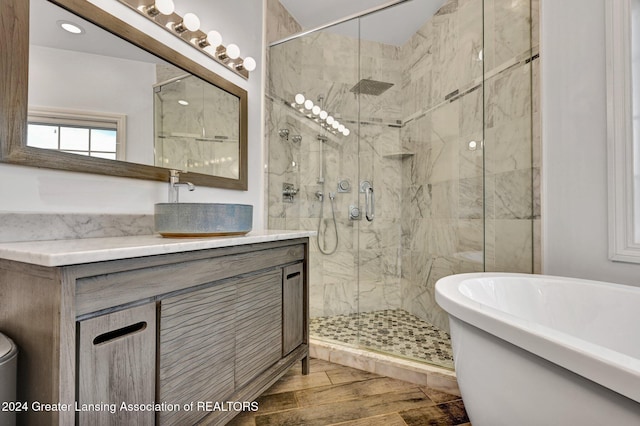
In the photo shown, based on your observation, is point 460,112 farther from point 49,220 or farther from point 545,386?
point 49,220

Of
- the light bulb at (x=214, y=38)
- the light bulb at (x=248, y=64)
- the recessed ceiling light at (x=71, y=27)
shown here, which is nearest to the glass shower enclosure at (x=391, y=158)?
the light bulb at (x=248, y=64)

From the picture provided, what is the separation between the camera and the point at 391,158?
2.73 m

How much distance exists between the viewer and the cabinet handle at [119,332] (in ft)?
2.51

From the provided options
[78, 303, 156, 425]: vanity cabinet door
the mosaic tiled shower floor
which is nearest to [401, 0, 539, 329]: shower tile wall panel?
the mosaic tiled shower floor

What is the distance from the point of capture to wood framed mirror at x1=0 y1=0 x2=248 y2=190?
95cm

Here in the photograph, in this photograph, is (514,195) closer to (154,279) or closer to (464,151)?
(464,151)

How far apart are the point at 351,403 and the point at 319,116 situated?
7.06 ft

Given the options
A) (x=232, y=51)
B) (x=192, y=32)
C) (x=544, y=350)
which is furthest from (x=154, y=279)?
(x=232, y=51)

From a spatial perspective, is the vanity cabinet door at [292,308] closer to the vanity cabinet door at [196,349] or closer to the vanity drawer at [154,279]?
the vanity drawer at [154,279]

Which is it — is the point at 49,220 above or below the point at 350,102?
below

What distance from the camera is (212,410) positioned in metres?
1.07

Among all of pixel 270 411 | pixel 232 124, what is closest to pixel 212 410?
pixel 270 411

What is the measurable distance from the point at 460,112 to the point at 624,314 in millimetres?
1588

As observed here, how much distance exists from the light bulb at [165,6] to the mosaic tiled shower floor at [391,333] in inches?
82.2
